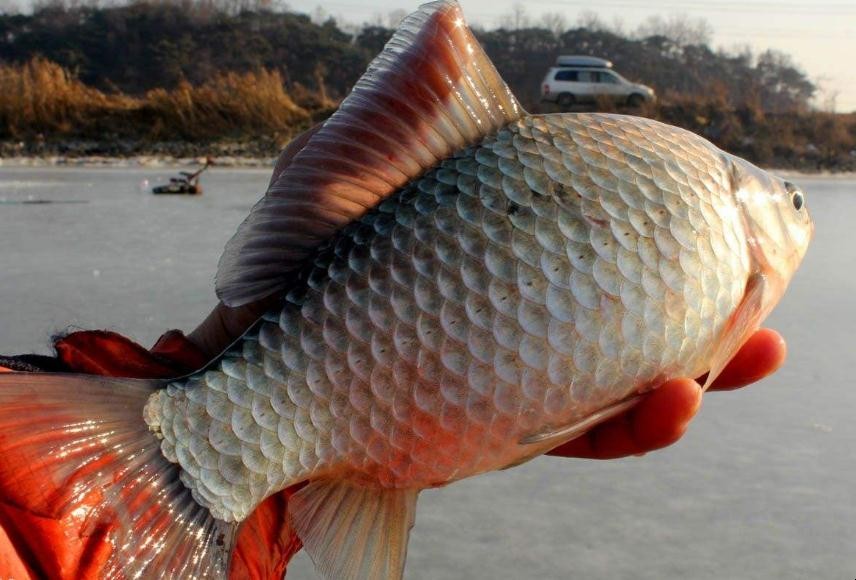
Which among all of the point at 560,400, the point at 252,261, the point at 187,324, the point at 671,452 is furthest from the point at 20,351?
the point at 560,400

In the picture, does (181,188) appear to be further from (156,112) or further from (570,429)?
(156,112)

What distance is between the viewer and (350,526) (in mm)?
1256

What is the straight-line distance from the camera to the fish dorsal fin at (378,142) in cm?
129

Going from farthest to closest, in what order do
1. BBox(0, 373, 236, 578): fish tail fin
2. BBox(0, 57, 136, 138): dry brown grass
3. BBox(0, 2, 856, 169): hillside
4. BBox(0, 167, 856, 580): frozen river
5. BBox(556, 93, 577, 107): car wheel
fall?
BBox(556, 93, 577, 107): car wheel
BBox(0, 2, 856, 169): hillside
BBox(0, 57, 136, 138): dry brown grass
BBox(0, 167, 856, 580): frozen river
BBox(0, 373, 236, 578): fish tail fin

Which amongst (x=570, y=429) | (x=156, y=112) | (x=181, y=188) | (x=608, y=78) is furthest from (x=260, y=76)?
(x=570, y=429)

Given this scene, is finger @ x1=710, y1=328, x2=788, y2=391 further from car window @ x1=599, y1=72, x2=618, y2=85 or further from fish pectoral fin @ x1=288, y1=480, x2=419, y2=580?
car window @ x1=599, y1=72, x2=618, y2=85

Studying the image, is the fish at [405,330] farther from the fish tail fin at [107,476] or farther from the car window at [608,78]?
the car window at [608,78]

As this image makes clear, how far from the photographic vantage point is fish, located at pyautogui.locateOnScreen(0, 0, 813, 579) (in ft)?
3.68

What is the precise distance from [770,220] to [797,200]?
118 millimetres

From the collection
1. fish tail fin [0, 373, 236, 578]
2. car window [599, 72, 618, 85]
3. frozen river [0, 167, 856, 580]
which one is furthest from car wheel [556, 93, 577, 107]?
fish tail fin [0, 373, 236, 578]

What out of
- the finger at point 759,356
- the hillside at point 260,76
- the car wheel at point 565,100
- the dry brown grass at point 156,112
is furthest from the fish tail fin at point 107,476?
the car wheel at point 565,100

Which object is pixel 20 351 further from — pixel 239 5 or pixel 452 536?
pixel 239 5

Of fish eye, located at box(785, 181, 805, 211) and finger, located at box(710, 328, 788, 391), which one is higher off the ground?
fish eye, located at box(785, 181, 805, 211)

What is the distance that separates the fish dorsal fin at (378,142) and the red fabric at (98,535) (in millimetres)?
361
